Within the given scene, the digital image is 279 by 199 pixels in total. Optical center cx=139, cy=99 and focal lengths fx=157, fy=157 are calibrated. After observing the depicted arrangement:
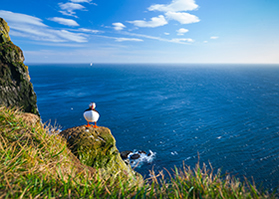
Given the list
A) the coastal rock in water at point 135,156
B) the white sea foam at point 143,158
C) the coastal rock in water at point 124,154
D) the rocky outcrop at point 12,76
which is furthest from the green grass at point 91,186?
the rocky outcrop at point 12,76

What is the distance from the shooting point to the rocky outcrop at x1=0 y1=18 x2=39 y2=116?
30516mm

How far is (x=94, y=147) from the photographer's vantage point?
9930 millimetres

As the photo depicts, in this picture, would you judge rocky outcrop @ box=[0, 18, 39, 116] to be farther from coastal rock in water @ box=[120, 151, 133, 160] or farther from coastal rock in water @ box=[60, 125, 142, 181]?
coastal rock in water @ box=[60, 125, 142, 181]

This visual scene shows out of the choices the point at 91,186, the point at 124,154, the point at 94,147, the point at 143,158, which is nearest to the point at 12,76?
the point at 124,154

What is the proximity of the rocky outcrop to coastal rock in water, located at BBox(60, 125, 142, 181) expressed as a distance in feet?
87.6

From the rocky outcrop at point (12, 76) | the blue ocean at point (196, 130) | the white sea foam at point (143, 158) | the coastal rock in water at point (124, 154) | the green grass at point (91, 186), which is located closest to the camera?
the green grass at point (91, 186)

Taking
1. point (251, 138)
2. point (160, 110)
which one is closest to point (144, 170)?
point (251, 138)

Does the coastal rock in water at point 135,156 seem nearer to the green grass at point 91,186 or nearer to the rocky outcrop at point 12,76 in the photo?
the rocky outcrop at point 12,76

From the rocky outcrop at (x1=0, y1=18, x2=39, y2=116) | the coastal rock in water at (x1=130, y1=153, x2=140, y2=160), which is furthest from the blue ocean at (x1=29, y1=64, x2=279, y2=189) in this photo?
the rocky outcrop at (x1=0, y1=18, x2=39, y2=116)

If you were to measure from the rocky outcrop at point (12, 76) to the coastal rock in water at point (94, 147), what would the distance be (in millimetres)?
26689

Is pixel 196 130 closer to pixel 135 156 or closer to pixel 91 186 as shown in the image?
pixel 135 156

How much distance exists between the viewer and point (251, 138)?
117 feet

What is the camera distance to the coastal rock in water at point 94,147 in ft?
30.3

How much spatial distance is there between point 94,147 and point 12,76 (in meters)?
32.9
